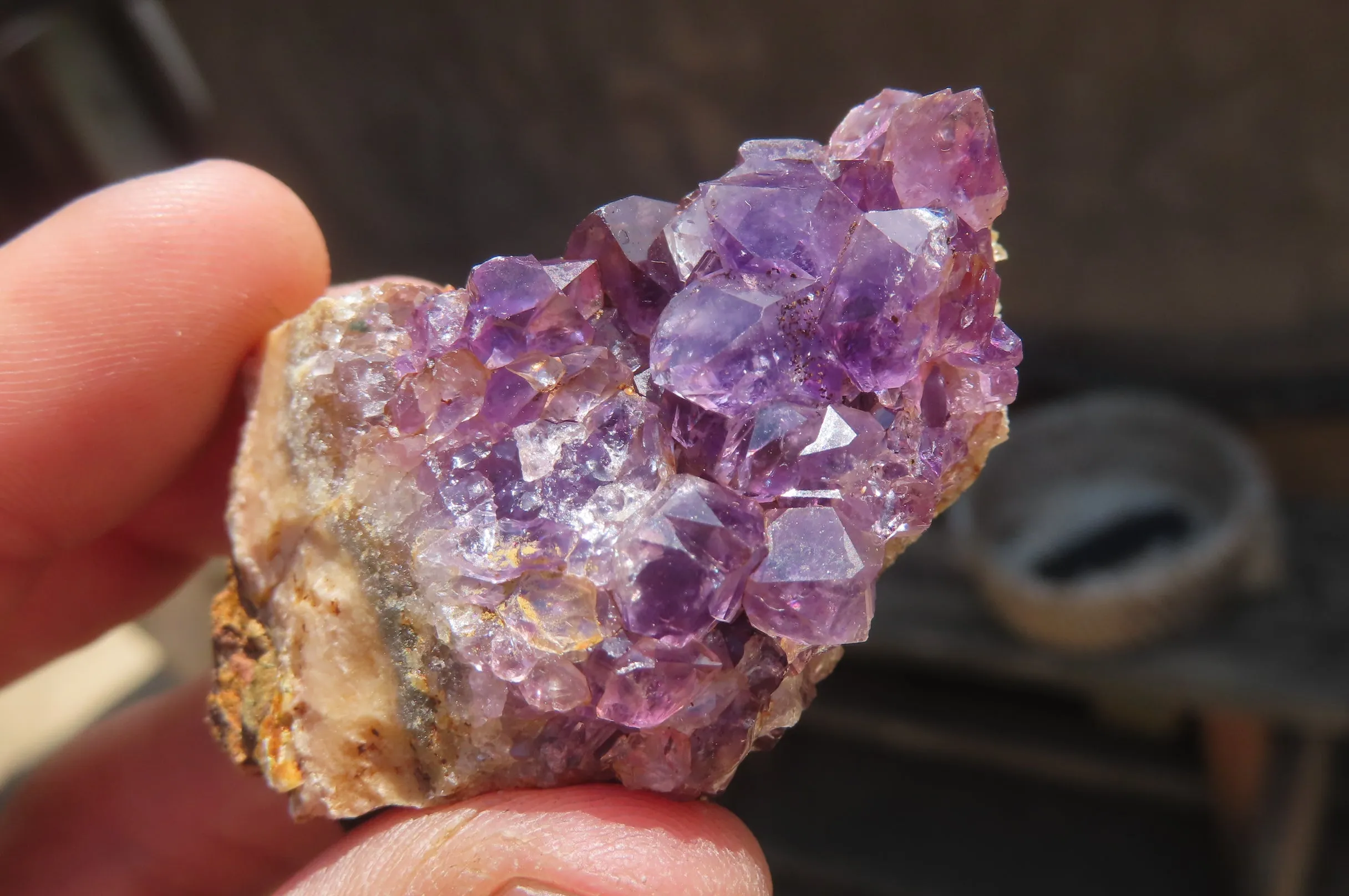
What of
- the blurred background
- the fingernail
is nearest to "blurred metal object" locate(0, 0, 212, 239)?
the blurred background

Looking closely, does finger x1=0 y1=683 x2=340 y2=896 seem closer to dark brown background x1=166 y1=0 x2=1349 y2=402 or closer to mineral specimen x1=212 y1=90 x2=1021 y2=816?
mineral specimen x1=212 y1=90 x2=1021 y2=816

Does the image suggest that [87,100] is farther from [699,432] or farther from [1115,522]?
[1115,522]

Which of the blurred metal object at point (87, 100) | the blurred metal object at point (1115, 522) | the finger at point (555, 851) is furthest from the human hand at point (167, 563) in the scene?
the blurred metal object at point (87, 100)

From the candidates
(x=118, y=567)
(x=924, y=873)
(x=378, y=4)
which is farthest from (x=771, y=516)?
(x=378, y=4)

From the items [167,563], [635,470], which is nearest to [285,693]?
[635,470]

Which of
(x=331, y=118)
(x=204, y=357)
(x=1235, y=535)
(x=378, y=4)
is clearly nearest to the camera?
(x=204, y=357)

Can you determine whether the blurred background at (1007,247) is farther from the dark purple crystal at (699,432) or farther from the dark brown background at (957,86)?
the dark purple crystal at (699,432)

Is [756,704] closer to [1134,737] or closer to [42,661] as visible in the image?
[42,661]
